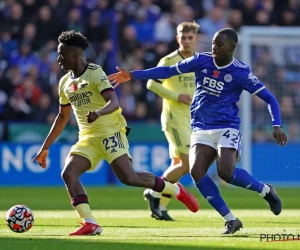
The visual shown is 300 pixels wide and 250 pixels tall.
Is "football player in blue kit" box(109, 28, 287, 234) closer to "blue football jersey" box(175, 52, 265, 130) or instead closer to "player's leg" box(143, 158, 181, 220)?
"blue football jersey" box(175, 52, 265, 130)

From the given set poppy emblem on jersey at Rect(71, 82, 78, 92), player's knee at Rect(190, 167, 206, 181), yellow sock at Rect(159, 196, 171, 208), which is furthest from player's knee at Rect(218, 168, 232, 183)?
yellow sock at Rect(159, 196, 171, 208)

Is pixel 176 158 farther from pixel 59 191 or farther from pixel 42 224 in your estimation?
pixel 59 191

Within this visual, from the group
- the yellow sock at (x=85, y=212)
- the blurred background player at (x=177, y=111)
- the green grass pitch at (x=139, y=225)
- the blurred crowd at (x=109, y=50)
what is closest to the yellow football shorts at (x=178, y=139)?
the blurred background player at (x=177, y=111)

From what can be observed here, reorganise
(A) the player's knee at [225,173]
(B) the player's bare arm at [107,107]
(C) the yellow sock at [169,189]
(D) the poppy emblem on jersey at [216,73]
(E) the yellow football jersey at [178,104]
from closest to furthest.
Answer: (B) the player's bare arm at [107,107]
(A) the player's knee at [225,173]
(D) the poppy emblem on jersey at [216,73]
(C) the yellow sock at [169,189]
(E) the yellow football jersey at [178,104]

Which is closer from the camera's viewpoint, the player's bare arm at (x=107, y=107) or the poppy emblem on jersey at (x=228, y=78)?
the player's bare arm at (x=107, y=107)

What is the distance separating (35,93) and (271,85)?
5498 millimetres

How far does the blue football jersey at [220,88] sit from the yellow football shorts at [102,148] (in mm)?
876

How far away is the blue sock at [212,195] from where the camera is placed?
9039mm

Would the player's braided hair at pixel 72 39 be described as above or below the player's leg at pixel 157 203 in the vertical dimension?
above

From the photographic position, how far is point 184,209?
13.3 metres

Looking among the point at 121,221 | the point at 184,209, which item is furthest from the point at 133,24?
the point at 121,221

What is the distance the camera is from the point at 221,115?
912cm

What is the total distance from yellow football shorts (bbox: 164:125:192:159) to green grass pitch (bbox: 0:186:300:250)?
2.99ft

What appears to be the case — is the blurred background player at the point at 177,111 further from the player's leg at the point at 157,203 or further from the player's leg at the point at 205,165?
the player's leg at the point at 205,165
